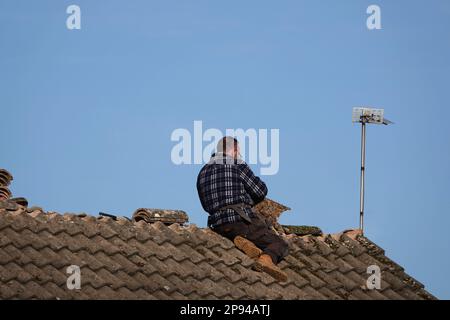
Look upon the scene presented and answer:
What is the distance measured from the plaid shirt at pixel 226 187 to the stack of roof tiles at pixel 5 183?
2.68 m

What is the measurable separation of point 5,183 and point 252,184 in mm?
3454

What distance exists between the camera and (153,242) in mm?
→ 14953

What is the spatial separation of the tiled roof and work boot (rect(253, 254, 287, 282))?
0.28ft

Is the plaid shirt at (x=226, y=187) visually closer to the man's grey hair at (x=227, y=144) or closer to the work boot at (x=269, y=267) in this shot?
the man's grey hair at (x=227, y=144)

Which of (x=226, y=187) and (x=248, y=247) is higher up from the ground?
(x=226, y=187)

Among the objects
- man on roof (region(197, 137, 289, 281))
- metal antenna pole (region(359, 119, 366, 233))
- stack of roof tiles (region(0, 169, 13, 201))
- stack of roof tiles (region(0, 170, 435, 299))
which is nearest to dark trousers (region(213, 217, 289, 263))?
man on roof (region(197, 137, 289, 281))

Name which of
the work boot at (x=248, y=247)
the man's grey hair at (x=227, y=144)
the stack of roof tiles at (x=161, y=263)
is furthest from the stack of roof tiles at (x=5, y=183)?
the work boot at (x=248, y=247)

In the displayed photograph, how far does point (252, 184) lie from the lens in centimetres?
1511

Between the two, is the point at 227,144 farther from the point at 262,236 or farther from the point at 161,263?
the point at 161,263

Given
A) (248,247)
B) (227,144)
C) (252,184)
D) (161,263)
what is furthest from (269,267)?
(227,144)

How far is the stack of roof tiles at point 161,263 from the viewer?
527 inches

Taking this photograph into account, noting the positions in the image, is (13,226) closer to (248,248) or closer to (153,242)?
(153,242)
